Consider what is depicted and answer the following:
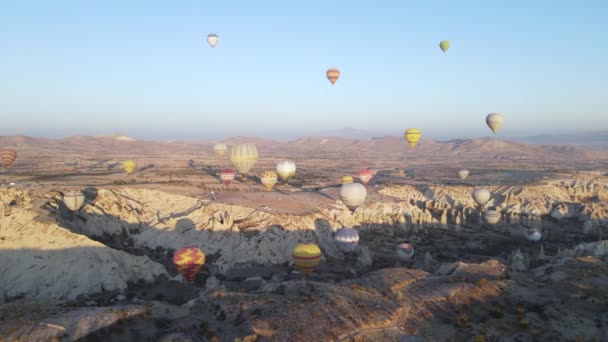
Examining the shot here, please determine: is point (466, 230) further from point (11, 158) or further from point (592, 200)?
point (11, 158)

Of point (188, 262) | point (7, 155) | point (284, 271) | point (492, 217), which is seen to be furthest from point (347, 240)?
point (7, 155)

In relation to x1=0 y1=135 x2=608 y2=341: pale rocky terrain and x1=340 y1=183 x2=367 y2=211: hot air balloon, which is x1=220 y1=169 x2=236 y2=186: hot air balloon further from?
x1=340 y1=183 x2=367 y2=211: hot air balloon

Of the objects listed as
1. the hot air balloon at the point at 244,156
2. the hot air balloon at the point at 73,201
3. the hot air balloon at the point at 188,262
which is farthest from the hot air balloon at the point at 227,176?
the hot air balloon at the point at 188,262

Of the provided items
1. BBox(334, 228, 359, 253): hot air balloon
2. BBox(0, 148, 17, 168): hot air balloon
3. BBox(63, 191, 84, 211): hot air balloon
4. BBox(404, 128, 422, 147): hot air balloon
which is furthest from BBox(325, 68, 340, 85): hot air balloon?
BBox(0, 148, 17, 168): hot air balloon

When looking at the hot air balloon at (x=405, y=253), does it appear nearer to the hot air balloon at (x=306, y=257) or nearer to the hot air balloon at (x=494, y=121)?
the hot air balloon at (x=306, y=257)

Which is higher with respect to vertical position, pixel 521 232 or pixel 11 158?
pixel 11 158

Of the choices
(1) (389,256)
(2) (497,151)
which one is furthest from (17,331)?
(2) (497,151)
